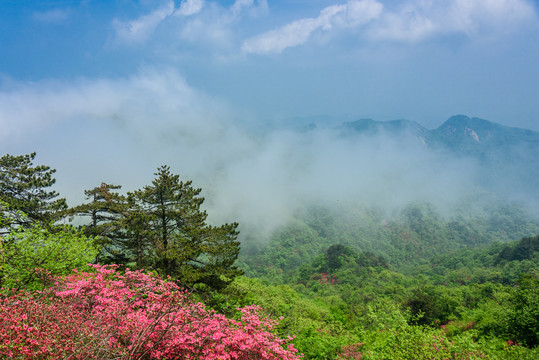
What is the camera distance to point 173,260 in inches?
706

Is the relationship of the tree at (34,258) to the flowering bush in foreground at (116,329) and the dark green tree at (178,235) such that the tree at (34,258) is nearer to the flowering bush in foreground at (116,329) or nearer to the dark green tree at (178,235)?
the flowering bush in foreground at (116,329)

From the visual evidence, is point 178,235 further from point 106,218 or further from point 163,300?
point 163,300

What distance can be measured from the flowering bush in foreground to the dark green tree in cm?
567

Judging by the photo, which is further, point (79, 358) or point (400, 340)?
point (400, 340)

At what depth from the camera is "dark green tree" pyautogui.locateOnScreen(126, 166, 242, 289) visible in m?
17.6

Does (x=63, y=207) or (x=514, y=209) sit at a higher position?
(x=63, y=207)

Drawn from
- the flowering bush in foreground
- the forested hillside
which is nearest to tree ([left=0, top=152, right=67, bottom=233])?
the forested hillside

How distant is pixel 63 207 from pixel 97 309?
1656cm

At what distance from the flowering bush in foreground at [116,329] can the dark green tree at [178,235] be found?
567 cm

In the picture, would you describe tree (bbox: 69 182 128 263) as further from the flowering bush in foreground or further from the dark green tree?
the flowering bush in foreground

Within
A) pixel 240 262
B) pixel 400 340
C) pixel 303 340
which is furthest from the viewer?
pixel 240 262

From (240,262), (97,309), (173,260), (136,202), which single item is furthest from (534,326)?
(240,262)

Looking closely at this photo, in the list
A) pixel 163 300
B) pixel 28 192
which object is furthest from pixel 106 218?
pixel 163 300

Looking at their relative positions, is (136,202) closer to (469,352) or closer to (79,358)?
(79,358)
